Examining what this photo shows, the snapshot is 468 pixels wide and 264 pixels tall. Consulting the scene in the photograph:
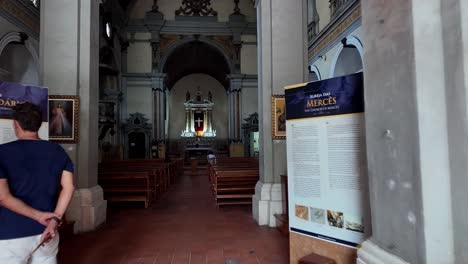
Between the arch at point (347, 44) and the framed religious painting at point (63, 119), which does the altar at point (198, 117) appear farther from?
the framed religious painting at point (63, 119)

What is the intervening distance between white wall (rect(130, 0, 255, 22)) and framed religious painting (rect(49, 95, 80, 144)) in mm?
14063

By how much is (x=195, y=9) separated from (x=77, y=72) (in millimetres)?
14299

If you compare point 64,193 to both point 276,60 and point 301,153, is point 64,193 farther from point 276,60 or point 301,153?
point 276,60

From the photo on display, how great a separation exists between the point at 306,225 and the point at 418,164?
1187 millimetres

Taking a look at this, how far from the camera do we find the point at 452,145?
1.33m

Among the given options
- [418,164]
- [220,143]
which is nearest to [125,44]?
[220,143]

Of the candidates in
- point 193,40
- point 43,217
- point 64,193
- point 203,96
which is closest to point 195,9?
point 193,40

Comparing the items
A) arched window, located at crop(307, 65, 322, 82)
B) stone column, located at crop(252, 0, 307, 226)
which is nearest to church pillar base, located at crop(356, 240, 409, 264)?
stone column, located at crop(252, 0, 307, 226)

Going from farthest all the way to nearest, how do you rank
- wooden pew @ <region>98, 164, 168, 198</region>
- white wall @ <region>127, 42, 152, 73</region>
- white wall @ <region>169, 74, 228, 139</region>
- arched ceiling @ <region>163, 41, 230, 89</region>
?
1. white wall @ <region>169, 74, 228, 139</region>
2. arched ceiling @ <region>163, 41, 230, 89</region>
3. white wall @ <region>127, 42, 152, 73</region>
4. wooden pew @ <region>98, 164, 168, 198</region>

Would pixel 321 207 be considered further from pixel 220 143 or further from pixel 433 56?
pixel 220 143

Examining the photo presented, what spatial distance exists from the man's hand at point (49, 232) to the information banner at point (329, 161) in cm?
170

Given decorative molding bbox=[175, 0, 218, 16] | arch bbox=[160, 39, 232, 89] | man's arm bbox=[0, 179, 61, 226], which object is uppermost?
decorative molding bbox=[175, 0, 218, 16]

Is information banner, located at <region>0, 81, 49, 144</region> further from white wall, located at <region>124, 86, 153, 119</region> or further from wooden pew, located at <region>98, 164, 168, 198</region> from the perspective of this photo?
white wall, located at <region>124, 86, 153, 119</region>

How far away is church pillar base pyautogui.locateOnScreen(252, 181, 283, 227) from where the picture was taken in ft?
14.4
